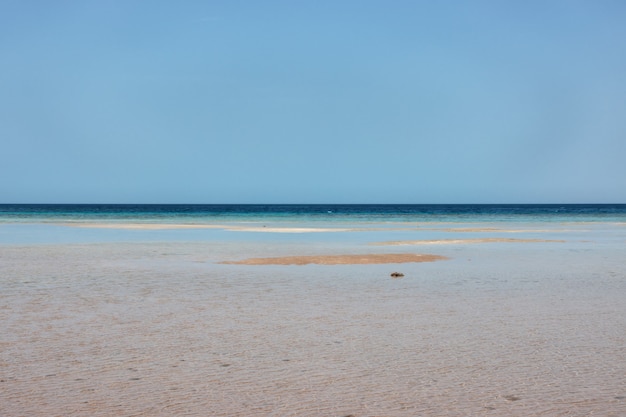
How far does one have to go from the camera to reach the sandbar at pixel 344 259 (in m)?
20.1

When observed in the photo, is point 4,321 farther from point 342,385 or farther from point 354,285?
point 354,285

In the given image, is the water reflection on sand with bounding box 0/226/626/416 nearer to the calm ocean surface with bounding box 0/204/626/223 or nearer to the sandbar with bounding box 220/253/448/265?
the sandbar with bounding box 220/253/448/265

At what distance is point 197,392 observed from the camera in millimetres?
6602

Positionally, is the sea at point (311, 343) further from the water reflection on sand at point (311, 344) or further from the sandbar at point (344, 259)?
the sandbar at point (344, 259)

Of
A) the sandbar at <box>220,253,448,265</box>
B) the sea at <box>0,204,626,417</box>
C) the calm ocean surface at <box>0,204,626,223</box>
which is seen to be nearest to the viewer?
the sea at <box>0,204,626,417</box>

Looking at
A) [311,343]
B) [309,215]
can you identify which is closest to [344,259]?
[311,343]

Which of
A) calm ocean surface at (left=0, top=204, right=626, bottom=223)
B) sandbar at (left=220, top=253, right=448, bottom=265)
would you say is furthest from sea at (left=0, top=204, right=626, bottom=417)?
calm ocean surface at (left=0, top=204, right=626, bottom=223)

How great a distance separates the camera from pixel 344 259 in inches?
833

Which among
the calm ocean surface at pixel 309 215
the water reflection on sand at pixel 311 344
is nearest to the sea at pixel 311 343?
the water reflection on sand at pixel 311 344

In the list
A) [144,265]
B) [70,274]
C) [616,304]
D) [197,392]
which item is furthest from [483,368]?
[144,265]

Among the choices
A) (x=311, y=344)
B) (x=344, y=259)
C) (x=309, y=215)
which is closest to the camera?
(x=311, y=344)

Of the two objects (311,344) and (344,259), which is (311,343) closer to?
(311,344)

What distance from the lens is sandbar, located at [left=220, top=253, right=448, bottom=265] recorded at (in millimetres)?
20062

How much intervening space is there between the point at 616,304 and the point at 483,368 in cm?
572
